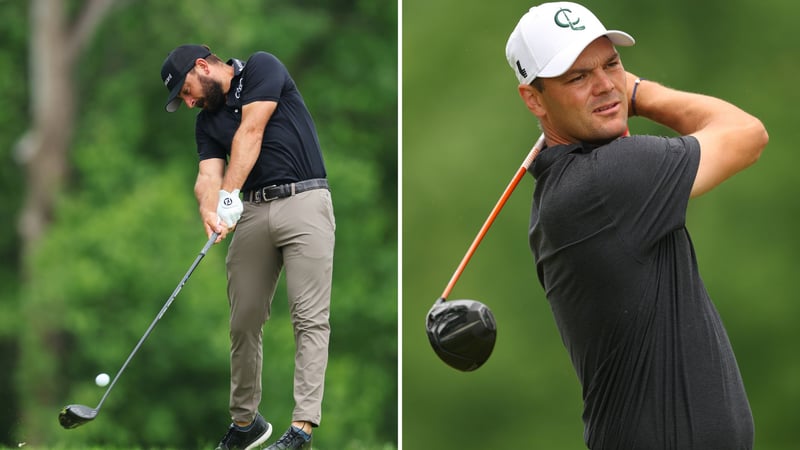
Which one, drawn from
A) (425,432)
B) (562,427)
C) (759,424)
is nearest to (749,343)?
(759,424)

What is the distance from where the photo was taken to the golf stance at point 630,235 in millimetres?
2865

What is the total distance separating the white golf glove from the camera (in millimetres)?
4309

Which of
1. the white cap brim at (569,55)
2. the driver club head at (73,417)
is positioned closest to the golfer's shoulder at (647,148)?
the white cap brim at (569,55)

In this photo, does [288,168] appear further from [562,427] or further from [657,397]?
[562,427]

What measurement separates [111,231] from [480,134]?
459cm

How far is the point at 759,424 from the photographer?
10.5 m

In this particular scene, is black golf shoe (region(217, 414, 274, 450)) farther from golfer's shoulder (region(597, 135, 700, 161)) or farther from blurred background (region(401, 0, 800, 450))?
blurred background (region(401, 0, 800, 450))

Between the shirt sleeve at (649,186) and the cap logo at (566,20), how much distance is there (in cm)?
32

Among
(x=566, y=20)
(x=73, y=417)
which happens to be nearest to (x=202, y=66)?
(x=73, y=417)

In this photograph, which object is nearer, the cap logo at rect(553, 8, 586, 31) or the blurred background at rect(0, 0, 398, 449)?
the cap logo at rect(553, 8, 586, 31)

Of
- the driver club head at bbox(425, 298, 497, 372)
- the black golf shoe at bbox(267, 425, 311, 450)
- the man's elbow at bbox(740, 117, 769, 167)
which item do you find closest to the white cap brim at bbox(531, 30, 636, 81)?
the man's elbow at bbox(740, 117, 769, 167)

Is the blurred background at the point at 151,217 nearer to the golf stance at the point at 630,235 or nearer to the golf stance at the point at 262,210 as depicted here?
the golf stance at the point at 262,210

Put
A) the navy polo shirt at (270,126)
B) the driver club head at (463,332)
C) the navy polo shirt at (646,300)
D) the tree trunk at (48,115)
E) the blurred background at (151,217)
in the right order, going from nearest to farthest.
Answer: the navy polo shirt at (646,300) → the driver club head at (463,332) → the navy polo shirt at (270,126) → the blurred background at (151,217) → the tree trunk at (48,115)

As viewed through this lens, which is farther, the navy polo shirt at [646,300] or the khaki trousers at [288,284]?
the khaki trousers at [288,284]
